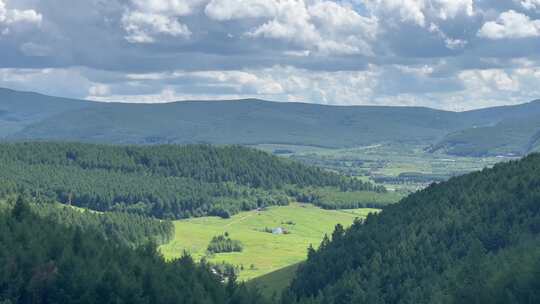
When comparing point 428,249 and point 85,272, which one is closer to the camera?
point 85,272

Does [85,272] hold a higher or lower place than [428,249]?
higher

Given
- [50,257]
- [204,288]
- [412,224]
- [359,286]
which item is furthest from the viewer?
[412,224]

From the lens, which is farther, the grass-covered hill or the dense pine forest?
the grass-covered hill

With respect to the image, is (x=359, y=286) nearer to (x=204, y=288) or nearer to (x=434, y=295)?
(x=434, y=295)

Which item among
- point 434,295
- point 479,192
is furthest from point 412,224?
point 434,295

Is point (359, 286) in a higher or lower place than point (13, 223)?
lower

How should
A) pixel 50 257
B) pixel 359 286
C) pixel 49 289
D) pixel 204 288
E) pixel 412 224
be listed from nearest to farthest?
pixel 49 289 < pixel 50 257 < pixel 204 288 < pixel 359 286 < pixel 412 224

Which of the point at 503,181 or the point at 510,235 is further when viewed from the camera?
the point at 503,181

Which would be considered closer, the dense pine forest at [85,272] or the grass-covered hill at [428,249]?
the dense pine forest at [85,272]
